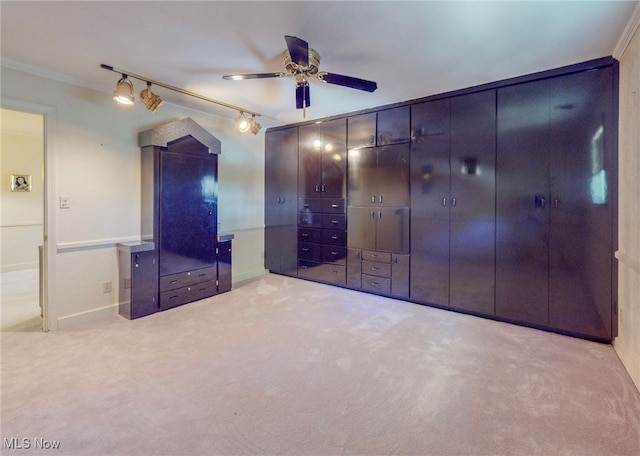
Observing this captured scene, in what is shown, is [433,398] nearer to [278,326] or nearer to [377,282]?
[278,326]

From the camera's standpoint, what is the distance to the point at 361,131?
398 centimetres

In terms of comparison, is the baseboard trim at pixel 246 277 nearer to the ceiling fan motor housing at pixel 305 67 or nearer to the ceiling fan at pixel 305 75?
the ceiling fan at pixel 305 75

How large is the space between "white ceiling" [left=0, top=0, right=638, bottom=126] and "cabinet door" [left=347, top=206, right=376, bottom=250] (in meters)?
1.54

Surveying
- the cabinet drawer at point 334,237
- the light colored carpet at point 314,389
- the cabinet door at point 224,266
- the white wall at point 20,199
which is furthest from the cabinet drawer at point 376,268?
the white wall at point 20,199

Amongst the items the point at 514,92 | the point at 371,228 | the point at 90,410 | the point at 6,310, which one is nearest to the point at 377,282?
the point at 371,228

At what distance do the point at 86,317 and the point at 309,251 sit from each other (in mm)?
2710

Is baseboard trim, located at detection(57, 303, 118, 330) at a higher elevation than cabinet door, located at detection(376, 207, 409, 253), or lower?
lower

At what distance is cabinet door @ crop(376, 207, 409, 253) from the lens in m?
3.69

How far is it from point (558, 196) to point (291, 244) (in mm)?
3341

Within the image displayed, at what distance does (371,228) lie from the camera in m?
3.97

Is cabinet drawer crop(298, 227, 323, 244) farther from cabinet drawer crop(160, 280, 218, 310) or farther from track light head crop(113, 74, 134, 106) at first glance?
track light head crop(113, 74, 134, 106)

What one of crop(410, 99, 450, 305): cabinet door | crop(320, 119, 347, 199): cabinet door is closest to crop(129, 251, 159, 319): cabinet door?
crop(320, 119, 347, 199): cabinet door

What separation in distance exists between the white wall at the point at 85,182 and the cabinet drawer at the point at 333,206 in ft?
7.20

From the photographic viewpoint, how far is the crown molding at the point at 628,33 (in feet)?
6.31
